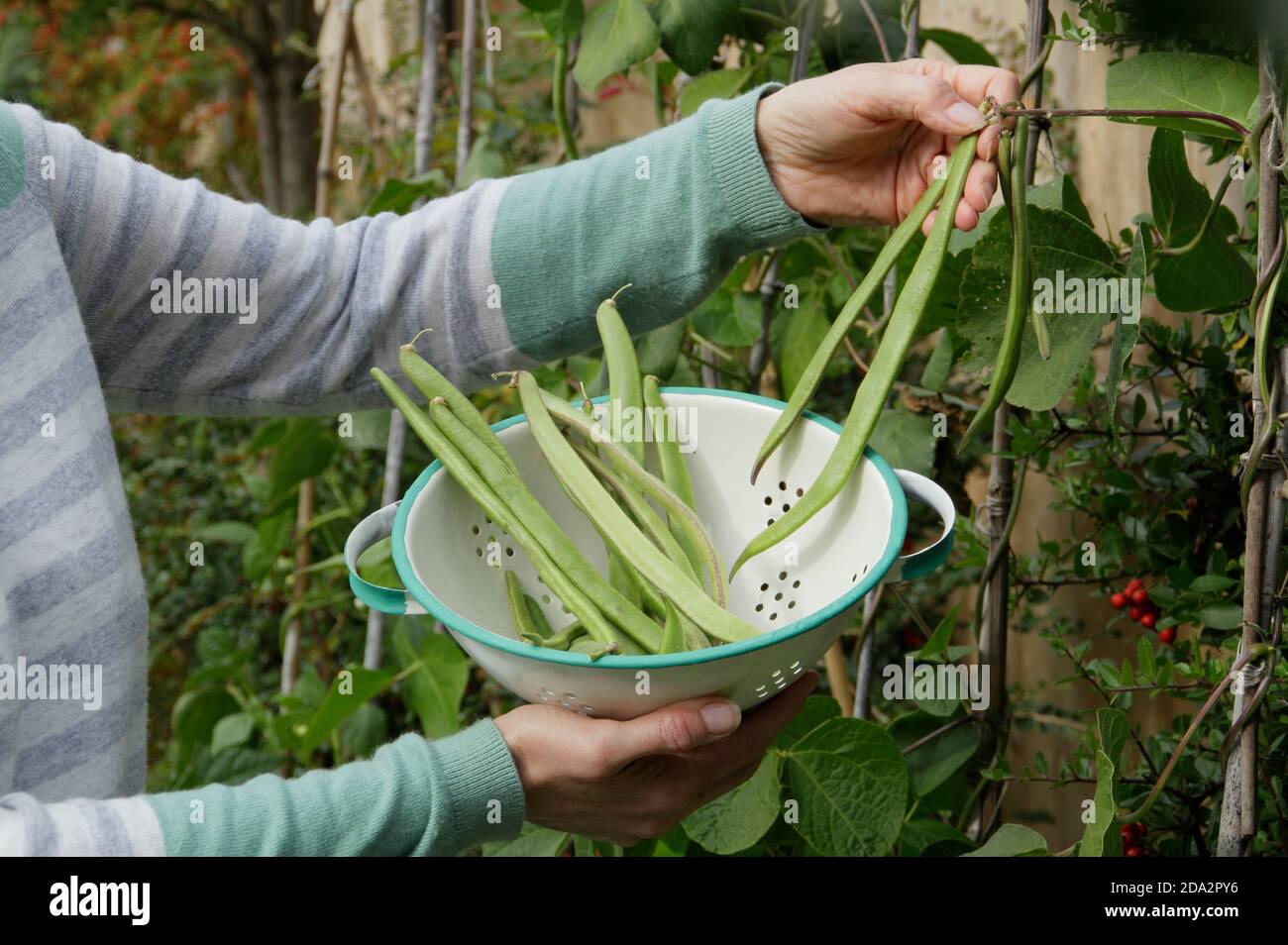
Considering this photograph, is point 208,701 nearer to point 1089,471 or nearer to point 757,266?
point 757,266

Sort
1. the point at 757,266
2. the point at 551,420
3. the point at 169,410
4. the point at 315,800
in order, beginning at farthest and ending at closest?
the point at 757,266, the point at 169,410, the point at 551,420, the point at 315,800

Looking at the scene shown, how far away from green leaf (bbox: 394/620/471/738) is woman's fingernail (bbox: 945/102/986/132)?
0.85 m

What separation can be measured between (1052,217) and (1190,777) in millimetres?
449

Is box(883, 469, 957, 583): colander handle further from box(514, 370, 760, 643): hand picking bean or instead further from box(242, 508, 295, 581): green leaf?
box(242, 508, 295, 581): green leaf

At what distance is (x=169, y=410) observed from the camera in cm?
97

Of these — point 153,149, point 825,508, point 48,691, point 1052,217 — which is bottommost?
point 48,691

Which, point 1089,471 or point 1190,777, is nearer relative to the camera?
point 1190,777

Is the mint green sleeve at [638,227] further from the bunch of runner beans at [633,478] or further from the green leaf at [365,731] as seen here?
the green leaf at [365,731]

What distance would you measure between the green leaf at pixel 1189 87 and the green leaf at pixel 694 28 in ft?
1.39

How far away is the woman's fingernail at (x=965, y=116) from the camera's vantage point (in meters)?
0.69

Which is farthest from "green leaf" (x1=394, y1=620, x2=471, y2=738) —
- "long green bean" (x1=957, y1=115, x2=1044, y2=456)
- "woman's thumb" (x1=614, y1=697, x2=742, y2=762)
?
"long green bean" (x1=957, y1=115, x2=1044, y2=456)

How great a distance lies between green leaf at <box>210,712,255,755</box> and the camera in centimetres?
163

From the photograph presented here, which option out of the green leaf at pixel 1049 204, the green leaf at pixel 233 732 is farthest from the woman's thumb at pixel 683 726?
the green leaf at pixel 233 732

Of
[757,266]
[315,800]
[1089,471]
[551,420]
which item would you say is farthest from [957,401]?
[315,800]
